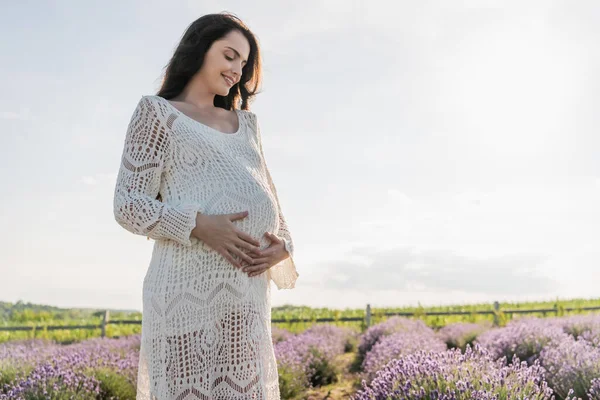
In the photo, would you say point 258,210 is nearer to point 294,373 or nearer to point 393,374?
point 393,374

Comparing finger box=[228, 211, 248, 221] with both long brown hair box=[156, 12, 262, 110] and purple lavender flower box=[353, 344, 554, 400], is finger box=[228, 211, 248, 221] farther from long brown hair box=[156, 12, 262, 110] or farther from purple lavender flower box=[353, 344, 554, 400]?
purple lavender flower box=[353, 344, 554, 400]

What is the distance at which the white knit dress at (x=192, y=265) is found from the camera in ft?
6.08

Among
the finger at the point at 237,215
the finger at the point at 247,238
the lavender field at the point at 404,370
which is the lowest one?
the lavender field at the point at 404,370

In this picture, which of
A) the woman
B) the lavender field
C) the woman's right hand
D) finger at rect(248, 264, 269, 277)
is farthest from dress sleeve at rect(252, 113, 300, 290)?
the lavender field

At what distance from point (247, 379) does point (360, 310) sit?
17.2 meters

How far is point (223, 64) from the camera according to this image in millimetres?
2246

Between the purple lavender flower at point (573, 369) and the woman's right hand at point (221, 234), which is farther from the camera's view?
the purple lavender flower at point (573, 369)

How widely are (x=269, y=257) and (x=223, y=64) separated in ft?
2.51

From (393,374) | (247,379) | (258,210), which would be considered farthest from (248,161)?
(393,374)

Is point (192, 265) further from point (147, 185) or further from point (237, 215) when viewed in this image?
point (147, 185)

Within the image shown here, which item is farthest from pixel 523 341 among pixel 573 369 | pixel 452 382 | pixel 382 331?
pixel 452 382

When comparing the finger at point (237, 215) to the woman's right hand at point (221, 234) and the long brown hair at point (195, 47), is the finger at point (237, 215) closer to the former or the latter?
the woman's right hand at point (221, 234)

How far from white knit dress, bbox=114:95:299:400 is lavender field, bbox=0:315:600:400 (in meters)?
1.35

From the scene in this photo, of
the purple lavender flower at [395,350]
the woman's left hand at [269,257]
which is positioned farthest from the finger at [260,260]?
the purple lavender flower at [395,350]
